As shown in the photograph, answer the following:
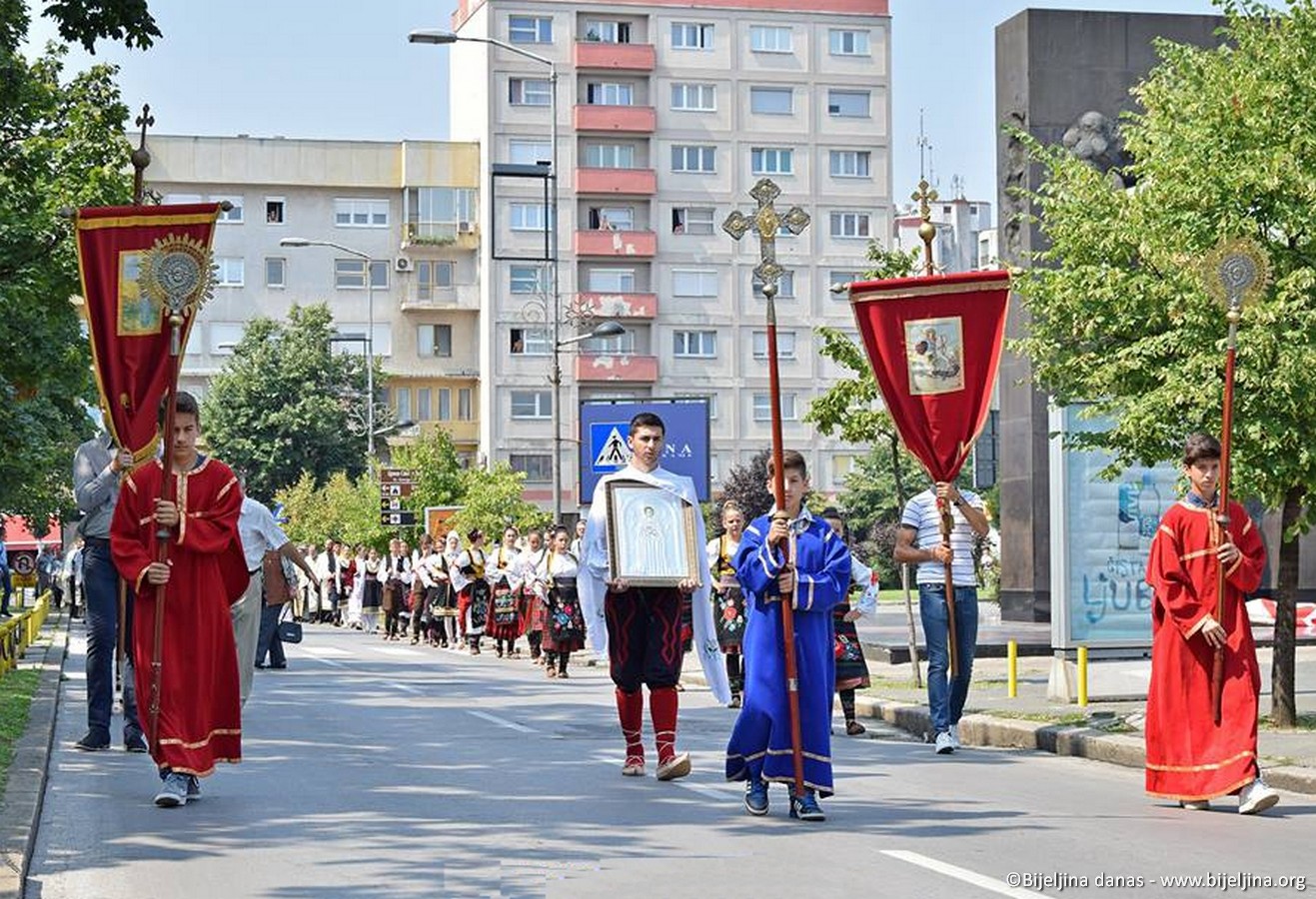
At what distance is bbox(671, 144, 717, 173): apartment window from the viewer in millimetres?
90312

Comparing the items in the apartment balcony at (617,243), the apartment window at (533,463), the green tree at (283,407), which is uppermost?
the apartment balcony at (617,243)

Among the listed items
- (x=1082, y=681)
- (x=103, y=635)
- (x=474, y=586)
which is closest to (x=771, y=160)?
(x=474, y=586)

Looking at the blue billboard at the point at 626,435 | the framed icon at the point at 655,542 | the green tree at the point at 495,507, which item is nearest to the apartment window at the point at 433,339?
the green tree at the point at 495,507

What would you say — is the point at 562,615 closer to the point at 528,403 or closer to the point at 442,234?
the point at 528,403

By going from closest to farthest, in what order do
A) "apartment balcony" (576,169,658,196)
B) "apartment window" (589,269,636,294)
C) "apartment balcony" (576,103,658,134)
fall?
"apartment balcony" (576,169,658,196)
"apartment balcony" (576,103,658,134)
"apartment window" (589,269,636,294)

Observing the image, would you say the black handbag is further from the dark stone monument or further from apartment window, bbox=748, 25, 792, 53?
apartment window, bbox=748, 25, 792, 53

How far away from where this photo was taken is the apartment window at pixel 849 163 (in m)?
92.0

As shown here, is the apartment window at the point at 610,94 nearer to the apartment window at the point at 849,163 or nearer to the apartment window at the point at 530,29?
the apartment window at the point at 530,29

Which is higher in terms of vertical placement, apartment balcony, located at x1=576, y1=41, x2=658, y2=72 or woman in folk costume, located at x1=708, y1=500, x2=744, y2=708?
apartment balcony, located at x1=576, y1=41, x2=658, y2=72

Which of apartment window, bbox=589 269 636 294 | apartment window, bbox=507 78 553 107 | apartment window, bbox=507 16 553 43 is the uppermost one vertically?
apartment window, bbox=507 16 553 43

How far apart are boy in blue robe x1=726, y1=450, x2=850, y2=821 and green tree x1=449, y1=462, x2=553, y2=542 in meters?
38.6

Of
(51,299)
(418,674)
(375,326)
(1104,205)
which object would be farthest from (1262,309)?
(375,326)

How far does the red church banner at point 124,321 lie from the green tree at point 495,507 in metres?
→ 36.8

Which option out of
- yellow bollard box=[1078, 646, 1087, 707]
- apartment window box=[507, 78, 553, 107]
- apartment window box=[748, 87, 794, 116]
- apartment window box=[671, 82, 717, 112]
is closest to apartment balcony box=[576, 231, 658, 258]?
apartment window box=[671, 82, 717, 112]
